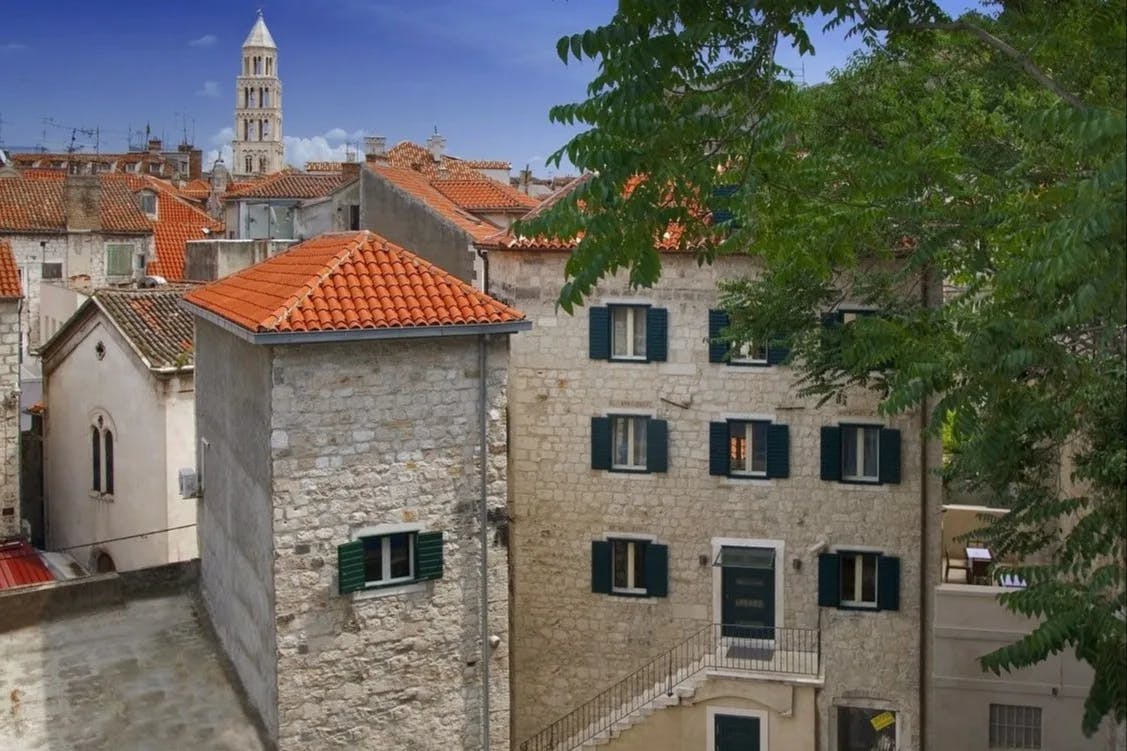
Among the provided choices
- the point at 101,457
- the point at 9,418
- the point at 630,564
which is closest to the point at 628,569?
the point at 630,564

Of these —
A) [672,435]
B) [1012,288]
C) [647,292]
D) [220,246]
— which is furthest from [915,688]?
[220,246]

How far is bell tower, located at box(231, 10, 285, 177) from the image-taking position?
121 meters

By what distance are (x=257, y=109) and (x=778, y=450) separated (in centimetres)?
10664

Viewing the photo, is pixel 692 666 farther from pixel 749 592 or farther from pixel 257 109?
pixel 257 109

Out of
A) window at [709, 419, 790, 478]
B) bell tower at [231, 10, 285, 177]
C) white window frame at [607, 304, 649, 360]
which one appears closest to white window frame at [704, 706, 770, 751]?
window at [709, 419, 790, 478]

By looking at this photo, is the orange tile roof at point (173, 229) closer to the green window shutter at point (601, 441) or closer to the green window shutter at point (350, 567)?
the green window shutter at point (601, 441)

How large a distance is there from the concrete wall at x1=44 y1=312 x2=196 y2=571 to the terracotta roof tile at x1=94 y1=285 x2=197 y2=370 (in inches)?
11.7

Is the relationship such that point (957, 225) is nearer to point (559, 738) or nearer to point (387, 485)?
point (387, 485)

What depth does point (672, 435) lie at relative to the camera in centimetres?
2350

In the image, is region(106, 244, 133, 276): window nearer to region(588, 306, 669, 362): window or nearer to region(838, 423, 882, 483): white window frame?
region(588, 306, 669, 362): window

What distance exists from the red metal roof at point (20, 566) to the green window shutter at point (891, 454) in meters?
14.3

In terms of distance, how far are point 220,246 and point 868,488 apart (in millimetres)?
20266

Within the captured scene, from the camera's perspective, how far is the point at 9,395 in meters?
23.6

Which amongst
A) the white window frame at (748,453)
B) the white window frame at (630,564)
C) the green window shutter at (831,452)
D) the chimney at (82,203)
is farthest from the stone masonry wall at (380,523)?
the chimney at (82,203)
